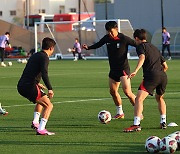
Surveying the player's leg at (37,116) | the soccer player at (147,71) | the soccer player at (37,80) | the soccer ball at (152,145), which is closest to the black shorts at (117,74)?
the soccer player at (147,71)

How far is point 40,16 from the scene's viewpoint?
3401 inches

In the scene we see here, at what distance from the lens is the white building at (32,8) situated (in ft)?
381

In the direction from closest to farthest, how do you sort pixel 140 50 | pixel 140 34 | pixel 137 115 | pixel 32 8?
pixel 137 115
pixel 140 50
pixel 140 34
pixel 32 8

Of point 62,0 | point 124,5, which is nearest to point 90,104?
point 124,5

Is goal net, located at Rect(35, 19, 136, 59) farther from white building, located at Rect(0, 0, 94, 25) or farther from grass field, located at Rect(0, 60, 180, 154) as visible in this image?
white building, located at Rect(0, 0, 94, 25)

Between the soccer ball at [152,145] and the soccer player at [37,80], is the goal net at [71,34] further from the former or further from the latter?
the soccer ball at [152,145]

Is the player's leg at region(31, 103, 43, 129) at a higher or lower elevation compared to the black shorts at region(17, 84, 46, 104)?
lower

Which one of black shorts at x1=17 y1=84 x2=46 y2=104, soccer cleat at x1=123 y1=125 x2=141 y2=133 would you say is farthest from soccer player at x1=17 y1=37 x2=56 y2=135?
soccer cleat at x1=123 y1=125 x2=141 y2=133

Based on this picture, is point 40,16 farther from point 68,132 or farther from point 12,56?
point 68,132

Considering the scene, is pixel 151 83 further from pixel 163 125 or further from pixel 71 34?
pixel 71 34

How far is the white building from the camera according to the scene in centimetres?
11611

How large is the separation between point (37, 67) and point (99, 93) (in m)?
9.18

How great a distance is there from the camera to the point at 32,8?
115688 mm

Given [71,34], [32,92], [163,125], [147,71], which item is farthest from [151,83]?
[71,34]
